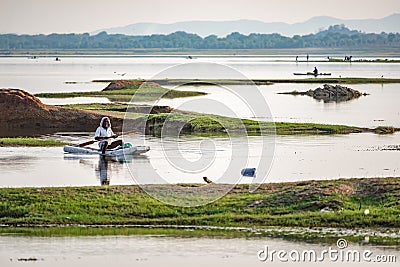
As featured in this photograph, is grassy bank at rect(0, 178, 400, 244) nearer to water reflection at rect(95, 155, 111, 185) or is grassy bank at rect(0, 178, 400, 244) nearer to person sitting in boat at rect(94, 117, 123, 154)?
water reflection at rect(95, 155, 111, 185)

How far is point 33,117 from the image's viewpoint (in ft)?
136

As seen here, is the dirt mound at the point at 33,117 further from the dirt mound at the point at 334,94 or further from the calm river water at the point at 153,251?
the dirt mound at the point at 334,94

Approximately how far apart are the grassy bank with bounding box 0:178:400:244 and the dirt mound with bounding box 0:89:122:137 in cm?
1858

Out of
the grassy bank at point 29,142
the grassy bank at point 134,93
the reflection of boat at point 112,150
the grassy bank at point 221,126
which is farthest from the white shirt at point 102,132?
the grassy bank at point 134,93

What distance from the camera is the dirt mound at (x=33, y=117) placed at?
40969 millimetres

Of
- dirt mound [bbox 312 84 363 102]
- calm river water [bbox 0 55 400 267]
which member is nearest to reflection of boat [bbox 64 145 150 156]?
calm river water [bbox 0 55 400 267]

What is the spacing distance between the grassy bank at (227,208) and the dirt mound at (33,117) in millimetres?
18580

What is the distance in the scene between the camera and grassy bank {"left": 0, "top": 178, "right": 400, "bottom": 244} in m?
20.4

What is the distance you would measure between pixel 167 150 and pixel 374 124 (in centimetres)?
1417

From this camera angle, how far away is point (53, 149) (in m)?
32.8

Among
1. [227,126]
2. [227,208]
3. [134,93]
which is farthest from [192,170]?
[134,93]

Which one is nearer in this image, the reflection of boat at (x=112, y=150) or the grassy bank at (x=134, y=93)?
the reflection of boat at (x=112, y=150)

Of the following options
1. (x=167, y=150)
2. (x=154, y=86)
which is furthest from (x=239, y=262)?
(x=154, y=86)

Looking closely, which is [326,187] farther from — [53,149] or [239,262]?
[53,149]
